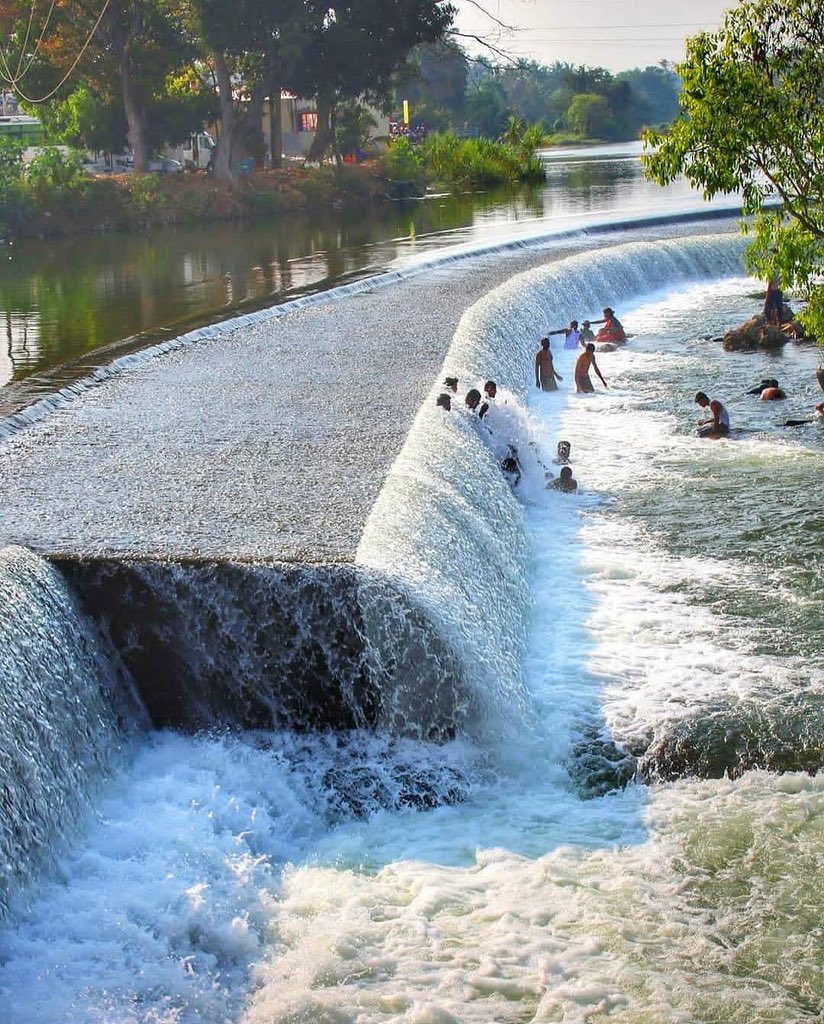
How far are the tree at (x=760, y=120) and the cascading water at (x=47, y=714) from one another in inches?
273

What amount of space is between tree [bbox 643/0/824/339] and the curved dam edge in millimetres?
6127

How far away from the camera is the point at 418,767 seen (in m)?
7.43

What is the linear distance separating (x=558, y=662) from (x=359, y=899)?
9.86 feet

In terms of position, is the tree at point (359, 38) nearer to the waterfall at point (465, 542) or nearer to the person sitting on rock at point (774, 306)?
the person sitting on rock at point (774, 306)

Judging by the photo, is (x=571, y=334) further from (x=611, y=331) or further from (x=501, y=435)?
(x=501, y=435)

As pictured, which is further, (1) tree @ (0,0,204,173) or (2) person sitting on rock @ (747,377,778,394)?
(1) tree @ (0,0,204,173)

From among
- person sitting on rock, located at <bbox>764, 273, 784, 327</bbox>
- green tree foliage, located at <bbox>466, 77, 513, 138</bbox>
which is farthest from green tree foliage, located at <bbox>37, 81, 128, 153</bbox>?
green tree foliage, located at <bbox>466, 77, 513, 138</bbox>

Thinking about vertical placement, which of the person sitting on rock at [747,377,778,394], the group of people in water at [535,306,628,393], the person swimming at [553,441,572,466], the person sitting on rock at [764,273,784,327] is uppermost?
the person sitting on rock at [764,273,784,327]

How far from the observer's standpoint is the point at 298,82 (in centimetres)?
4088

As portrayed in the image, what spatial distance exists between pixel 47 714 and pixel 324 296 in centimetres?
1393

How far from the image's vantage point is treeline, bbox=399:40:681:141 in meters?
81.6

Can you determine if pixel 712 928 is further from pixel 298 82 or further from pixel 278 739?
pixel 298 82

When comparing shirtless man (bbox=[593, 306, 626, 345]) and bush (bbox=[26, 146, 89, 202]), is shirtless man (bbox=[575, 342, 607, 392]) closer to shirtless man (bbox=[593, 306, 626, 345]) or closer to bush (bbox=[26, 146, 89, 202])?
shirtless man (bbox=[593, 306, 626, 345])

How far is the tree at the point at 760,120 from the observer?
38.3 feet
